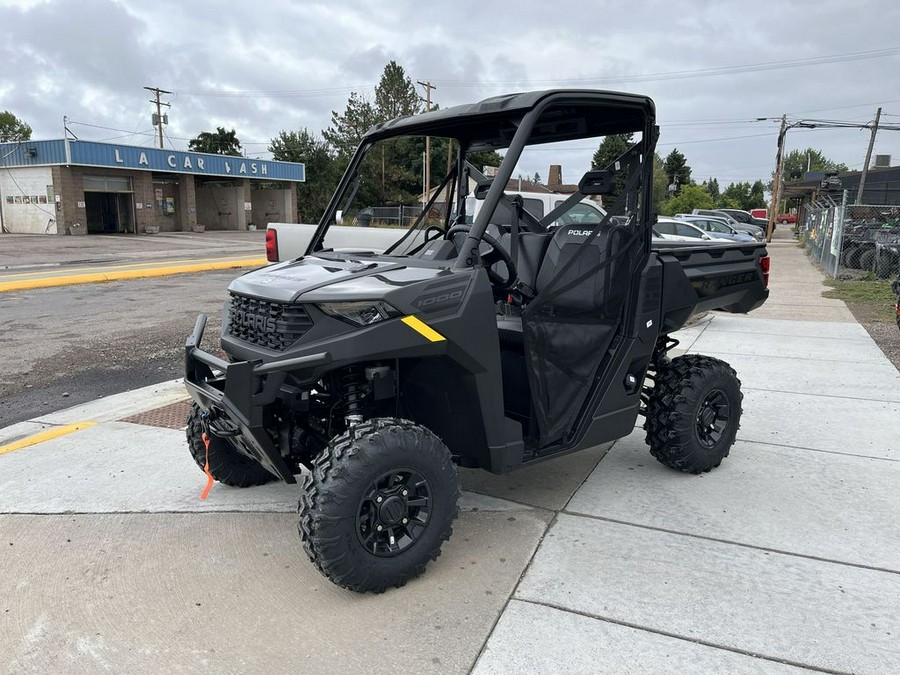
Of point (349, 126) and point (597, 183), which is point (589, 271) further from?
point (349, 126)

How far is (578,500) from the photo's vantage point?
404 centimetres

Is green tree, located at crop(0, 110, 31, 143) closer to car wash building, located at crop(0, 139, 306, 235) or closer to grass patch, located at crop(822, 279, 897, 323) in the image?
car wash building, located at crop(0, 139, 306, 235)

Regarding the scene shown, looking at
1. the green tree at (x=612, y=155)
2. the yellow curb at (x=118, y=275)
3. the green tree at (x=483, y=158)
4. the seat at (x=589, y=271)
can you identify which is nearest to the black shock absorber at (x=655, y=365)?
the seat at (x=589, y=271)

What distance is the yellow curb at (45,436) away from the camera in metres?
4.87

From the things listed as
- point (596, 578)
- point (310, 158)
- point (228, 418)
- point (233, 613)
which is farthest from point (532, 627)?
point (310, 158)

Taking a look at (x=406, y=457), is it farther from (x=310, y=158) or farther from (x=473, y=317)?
(x=310, y=158)

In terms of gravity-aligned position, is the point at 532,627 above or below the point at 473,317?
below

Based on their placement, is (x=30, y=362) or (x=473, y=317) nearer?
(x=473, y=317)

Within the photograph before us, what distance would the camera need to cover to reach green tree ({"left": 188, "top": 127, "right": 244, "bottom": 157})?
63969 mm

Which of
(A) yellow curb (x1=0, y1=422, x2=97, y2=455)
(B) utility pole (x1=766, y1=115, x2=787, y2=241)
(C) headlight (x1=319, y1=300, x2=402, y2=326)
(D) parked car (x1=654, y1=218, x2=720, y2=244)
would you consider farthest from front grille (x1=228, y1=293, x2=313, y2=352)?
(B) utility pole (x1=766, y1=115, x2=787, y2=241)

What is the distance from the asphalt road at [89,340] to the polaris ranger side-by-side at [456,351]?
3.26 m

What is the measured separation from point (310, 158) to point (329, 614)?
5774 centimetres

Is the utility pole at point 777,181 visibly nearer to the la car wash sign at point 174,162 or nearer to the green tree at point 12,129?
the la car wash sign at point 174,162

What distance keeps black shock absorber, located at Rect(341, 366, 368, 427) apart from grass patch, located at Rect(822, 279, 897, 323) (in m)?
10.4
